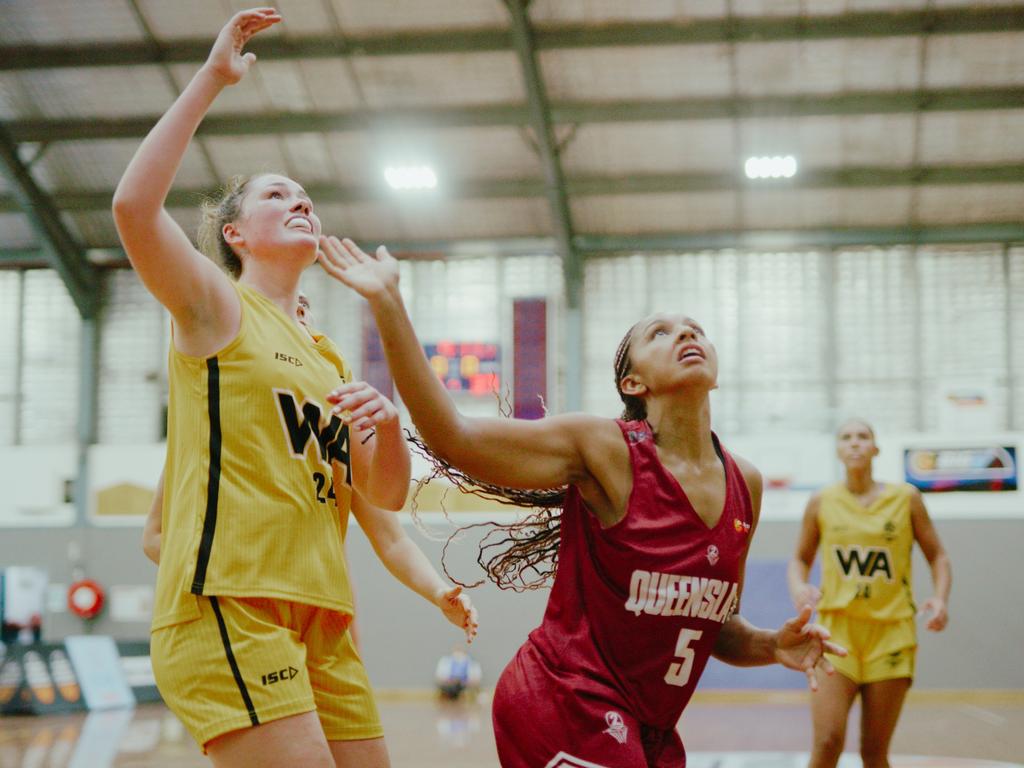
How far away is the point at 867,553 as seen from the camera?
5.57 metres

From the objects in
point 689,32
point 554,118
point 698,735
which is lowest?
point 698,735

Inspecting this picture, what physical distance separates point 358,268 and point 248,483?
56 centimetres

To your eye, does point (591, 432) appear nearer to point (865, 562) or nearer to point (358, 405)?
point (358, 405)

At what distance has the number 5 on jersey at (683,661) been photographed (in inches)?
97.9

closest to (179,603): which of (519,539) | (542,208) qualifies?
(519,539)

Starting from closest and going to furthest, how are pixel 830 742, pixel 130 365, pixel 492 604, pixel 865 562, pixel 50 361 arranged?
pixel 830 742 < pixel 865 562 < pixel 492 604 < pixel 130 365 < pixel 50 361

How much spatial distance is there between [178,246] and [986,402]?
1221 centimetres

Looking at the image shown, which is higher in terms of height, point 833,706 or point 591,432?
point 591,432

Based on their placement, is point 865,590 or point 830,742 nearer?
point 830,742

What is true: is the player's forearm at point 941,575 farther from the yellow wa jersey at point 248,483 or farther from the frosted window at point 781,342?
the frosted window at point 781,342

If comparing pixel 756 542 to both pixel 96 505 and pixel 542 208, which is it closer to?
pixel 542 208

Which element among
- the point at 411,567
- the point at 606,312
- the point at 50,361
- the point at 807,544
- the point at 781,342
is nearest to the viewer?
the point at 411,567

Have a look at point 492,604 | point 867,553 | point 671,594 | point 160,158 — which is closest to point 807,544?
point 867,553

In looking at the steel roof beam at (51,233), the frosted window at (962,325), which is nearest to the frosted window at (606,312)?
the frosted window at (962,325)
